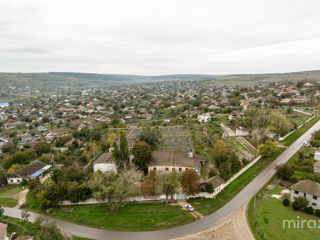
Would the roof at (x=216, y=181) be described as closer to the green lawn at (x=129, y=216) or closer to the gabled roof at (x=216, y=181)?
the gabled roof at (x=216, y=181)

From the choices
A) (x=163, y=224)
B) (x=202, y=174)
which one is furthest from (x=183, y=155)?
(x=163, y=224)

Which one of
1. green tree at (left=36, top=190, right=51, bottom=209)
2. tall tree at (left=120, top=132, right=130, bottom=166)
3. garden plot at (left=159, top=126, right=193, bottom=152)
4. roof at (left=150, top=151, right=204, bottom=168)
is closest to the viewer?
green tree at (left=36, top=190, right=51, bottom=209)

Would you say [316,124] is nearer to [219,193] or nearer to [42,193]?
[219,193]

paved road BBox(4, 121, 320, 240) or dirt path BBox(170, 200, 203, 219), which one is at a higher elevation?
dirt path BBox(170, 200, 203, 219)

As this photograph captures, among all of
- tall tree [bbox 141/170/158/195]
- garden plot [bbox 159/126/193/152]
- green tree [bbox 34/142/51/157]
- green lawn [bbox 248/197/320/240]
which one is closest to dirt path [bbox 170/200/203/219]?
tall tree [bbox 141/170/158/195]

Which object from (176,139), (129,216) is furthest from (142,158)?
(176,139)

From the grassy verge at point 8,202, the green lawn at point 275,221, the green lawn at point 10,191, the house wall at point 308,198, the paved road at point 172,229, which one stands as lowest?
the green lawn at point 10,191

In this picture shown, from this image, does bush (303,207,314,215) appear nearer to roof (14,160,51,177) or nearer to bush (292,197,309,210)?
bush (292,197,309,210)

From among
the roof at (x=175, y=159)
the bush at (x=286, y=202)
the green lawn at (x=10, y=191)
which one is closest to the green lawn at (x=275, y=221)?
the bush at (x=286, y=202)
